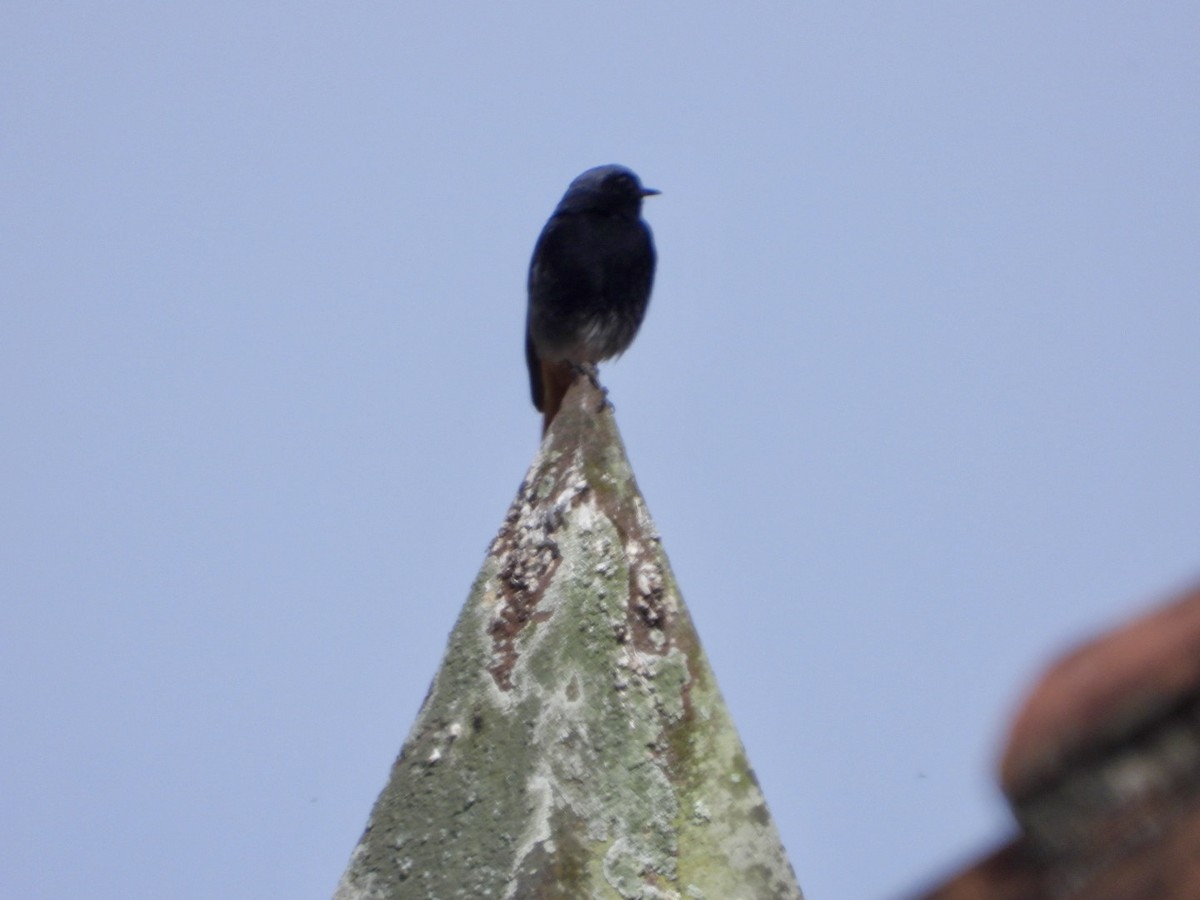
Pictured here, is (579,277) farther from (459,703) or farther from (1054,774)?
(1054,774)

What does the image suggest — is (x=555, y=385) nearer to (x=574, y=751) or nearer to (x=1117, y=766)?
(x=574, y=751)

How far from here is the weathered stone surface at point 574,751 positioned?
3.36 metres

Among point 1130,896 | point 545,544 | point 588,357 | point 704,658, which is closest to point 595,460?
point 545,544

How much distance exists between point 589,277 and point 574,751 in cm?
604

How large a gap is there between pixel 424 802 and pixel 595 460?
893 mm

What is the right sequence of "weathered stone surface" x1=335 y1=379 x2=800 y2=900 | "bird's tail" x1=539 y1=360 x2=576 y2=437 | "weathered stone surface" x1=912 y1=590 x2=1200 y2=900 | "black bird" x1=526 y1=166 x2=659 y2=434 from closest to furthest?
"weathered stone surface" x1=912 y1=590 x2=1200 y2=900, "weathered stone surface" x1=335 y1=379 x2=800 y2=900, "bird's tail" x1=539 y1=360 x2=576 y2=437, "black bird" x1=526 y1=166 x2=659 y2=434

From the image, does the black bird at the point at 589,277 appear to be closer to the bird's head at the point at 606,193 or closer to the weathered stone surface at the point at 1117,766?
the bird's head at the point at 606,193

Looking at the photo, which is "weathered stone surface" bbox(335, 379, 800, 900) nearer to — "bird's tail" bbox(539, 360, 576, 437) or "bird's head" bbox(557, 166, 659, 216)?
"bird's tail" bbox(539, 360, 576, 437)

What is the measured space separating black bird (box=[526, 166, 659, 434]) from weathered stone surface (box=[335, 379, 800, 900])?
5141mm

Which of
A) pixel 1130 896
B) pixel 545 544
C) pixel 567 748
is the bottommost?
pixel 1130 896

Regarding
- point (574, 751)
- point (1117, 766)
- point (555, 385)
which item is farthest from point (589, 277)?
point (1117, 766)

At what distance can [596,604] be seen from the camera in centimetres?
376

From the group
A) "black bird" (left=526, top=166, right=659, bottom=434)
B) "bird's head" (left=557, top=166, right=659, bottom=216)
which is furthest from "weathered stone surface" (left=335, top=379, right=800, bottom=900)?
"bird's head" (left=557, top=166, right=659, bottom=216)

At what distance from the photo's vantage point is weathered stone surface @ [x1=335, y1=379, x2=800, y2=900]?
3355 mm
